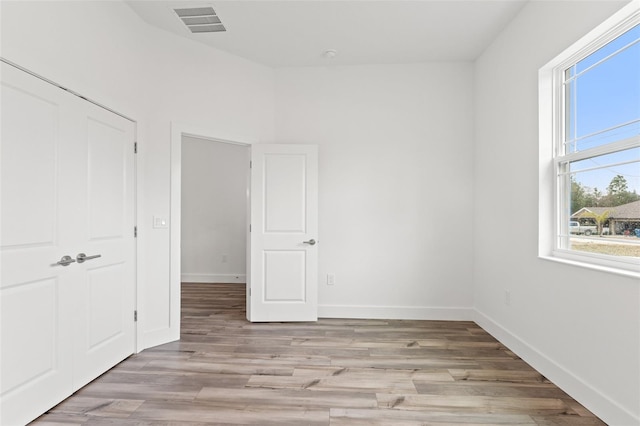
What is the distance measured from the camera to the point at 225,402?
2.12 m

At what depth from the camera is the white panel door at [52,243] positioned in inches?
70.9

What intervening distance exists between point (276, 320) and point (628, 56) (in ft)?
11.9

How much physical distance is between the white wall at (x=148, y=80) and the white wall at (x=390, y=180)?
0.54m

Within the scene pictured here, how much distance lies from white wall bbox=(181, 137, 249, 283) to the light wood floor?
268 centimetres

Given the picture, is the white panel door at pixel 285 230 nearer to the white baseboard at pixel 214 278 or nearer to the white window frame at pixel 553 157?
the white window frame at pixel 553 157

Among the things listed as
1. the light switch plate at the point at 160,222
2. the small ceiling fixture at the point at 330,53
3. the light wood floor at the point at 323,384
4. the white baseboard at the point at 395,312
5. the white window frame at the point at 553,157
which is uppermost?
the small ceiling fixture at the point at 330,53

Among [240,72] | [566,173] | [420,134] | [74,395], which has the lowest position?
[74,395]

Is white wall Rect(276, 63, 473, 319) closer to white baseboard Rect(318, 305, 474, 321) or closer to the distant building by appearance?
white baseboard Rect(318, 305, 474, 321)

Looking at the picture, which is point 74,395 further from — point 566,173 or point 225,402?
point 566,173

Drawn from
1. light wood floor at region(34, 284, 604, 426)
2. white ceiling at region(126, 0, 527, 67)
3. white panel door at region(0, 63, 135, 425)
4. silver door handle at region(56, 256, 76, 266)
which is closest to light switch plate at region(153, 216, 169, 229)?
white panel door at region(0, 63, 135, 425)

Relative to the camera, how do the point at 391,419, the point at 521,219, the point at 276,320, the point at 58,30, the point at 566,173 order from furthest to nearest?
1. the point at 276,320
2. the point at 521,219
3. the point at 566,173
4. the point at 58,30
5. the point at 391,419

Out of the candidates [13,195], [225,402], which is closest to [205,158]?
[13,195]

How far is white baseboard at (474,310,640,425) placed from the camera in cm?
184

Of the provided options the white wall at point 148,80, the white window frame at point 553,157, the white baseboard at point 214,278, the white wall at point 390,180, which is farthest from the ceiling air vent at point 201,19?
the white baseboard at point 214,278
